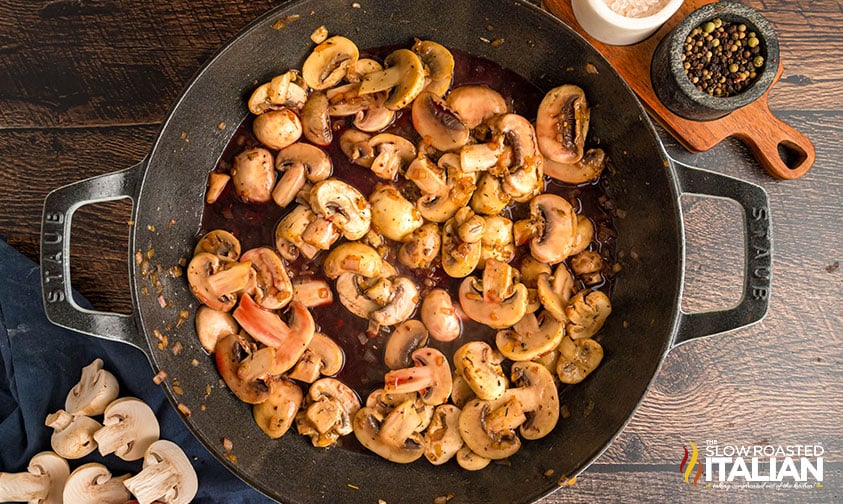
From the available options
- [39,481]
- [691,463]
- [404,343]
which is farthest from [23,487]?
[691,463]

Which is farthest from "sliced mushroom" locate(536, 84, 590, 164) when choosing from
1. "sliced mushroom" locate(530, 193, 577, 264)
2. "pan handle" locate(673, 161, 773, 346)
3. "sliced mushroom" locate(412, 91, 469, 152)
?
"pan handle" locate(673, 161, 773, 346)

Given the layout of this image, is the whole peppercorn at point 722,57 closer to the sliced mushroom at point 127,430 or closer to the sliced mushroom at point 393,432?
the sliced mushroom at point 393,432

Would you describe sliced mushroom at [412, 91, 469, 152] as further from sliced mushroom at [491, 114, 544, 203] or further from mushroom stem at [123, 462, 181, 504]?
mushroom stem at [123, 462, 181, 504]

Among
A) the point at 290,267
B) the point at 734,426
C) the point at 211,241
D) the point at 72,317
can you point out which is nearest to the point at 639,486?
the point at 734,426

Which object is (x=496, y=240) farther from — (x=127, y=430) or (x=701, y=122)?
(x=127, y=430)

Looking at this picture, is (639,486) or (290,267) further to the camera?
(639,486)

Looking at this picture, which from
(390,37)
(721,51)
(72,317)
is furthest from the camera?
(390,37)

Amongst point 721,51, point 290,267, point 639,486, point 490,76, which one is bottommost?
point 639,486

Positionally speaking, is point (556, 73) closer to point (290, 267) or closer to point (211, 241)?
point (290, 267)
